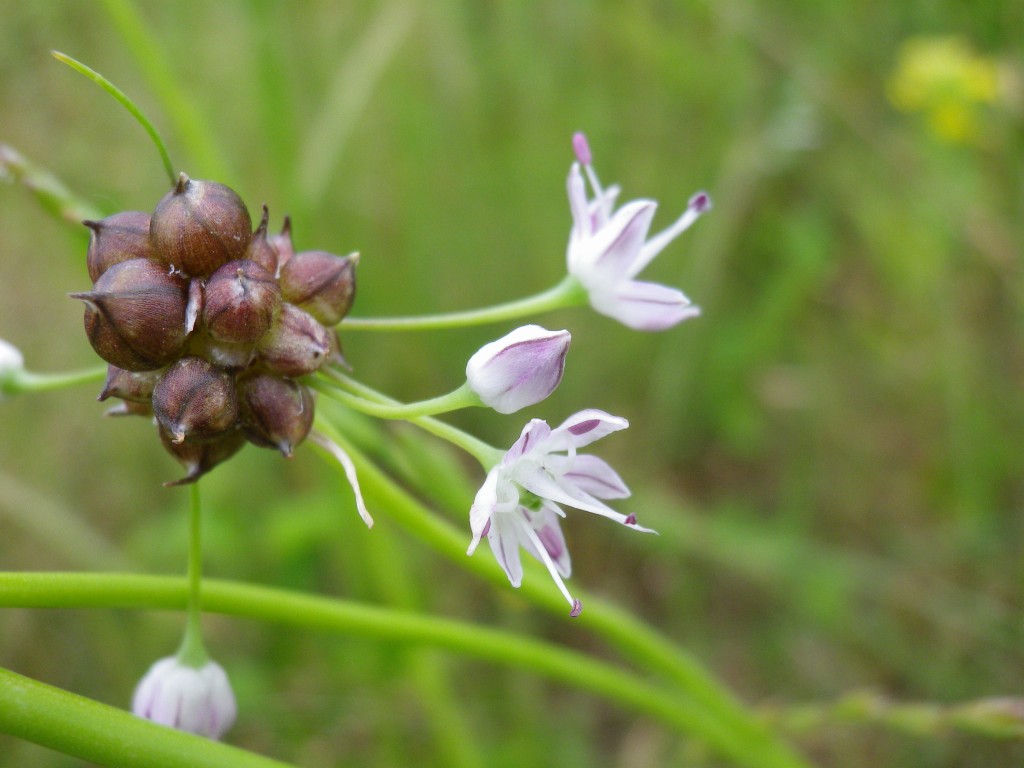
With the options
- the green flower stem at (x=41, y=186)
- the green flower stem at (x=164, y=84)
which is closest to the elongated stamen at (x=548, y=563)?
the green flower stem at (x=41, y=186)

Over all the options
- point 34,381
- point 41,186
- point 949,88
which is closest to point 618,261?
point 34,381

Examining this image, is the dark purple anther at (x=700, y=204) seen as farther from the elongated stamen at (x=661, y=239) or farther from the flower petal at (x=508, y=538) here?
the flower petal at (x=508, y=538)

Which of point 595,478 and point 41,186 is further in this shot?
point 41,186

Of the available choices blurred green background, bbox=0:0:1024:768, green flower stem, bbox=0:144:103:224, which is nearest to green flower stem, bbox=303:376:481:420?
green flower stem, bbox=0:144:103:224

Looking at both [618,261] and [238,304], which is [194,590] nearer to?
[238,304]

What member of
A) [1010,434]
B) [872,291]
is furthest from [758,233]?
[1010,434]

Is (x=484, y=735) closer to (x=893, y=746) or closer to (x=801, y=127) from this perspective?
(x=893, y=746)
